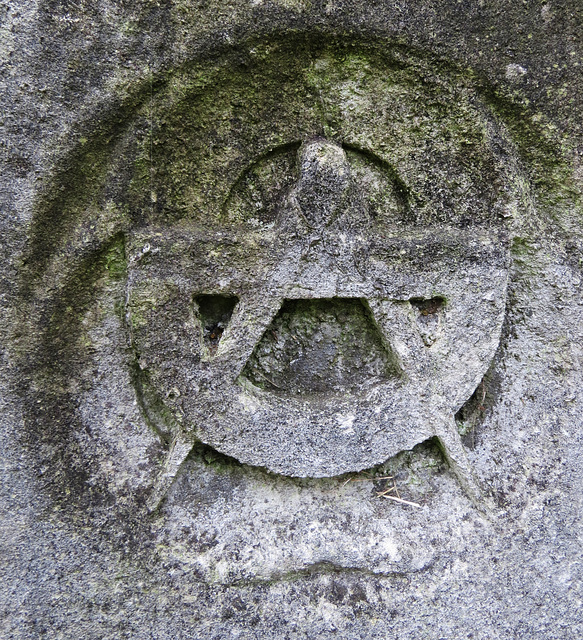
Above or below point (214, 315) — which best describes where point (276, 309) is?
above

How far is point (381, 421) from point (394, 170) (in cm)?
53

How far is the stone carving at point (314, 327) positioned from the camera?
96 centimetres

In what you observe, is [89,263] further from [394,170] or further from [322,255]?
[394,170]

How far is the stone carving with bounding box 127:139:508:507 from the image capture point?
96cm

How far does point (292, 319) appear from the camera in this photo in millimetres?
1057

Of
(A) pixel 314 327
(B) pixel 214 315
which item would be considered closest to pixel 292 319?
(A) pixel 314 327

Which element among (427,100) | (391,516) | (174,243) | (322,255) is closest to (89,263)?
(174,243)

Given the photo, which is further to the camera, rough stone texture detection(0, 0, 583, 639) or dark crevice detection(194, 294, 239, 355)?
dark crevice detection(194, 294, 239, 355)

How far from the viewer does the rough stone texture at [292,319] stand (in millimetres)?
881

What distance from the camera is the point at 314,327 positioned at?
106 cm

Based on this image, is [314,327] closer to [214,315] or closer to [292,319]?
[292,319]

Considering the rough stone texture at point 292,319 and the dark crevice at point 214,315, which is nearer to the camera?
the rough stone texture at point 292,319

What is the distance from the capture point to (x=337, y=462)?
1.03m

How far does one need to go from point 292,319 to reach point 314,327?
0.17 ft
